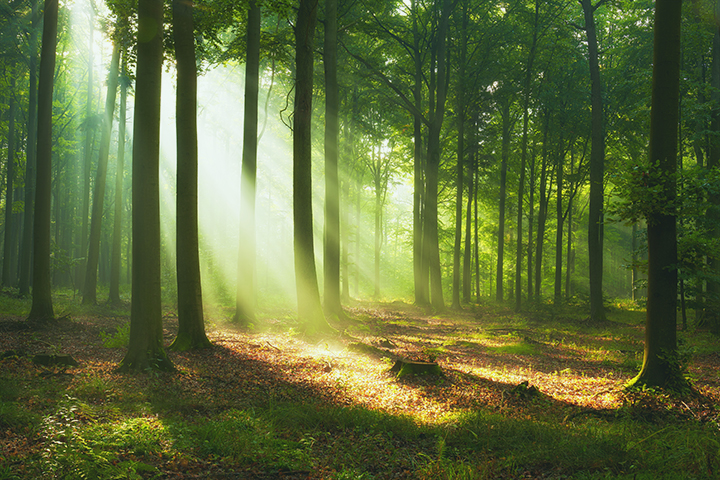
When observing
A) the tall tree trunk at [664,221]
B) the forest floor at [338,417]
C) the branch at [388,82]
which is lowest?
the forest floor at [338,417]

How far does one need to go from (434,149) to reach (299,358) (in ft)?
43.7

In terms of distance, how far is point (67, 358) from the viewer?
6797mm

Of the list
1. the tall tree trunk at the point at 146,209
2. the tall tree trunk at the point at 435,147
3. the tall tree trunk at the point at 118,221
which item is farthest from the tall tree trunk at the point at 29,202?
the tall tree trunk at the point at 435,147

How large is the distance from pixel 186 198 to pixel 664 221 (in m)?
8.10

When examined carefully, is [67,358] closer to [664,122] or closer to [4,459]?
[4,459]

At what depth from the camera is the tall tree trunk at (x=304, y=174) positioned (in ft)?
35.7

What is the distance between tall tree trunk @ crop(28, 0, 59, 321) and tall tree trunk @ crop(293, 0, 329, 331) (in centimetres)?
632

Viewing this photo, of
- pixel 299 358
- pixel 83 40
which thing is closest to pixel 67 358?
pixel 299 358

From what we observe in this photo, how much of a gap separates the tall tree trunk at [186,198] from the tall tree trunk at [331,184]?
5.22 metres

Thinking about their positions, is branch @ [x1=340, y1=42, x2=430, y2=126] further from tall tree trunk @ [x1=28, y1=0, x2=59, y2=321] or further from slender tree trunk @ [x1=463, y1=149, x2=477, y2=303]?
tall tree trunk @ [x1=28, y1=0, x2=59, y2=321]

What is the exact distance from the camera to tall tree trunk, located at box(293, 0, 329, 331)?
429 inches

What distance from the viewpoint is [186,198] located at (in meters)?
8.42

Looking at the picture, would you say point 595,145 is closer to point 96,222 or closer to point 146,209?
point 146,209

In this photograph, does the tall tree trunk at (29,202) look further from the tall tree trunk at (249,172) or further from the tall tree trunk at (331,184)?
the tall tree trunk at (331,184)
